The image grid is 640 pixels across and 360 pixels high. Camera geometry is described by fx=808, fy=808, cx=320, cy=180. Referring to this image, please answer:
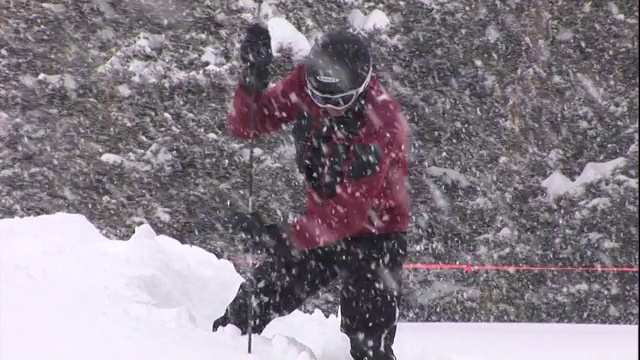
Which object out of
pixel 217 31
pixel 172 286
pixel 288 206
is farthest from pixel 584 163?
pixel 172 286

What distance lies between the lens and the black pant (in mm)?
3721

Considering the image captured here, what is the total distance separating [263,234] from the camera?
12.2 ft

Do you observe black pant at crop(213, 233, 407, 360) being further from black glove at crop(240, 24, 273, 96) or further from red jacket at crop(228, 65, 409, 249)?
→ black glove at crop(240, 24, 273, 96)

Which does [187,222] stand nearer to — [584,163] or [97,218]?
[97,218]

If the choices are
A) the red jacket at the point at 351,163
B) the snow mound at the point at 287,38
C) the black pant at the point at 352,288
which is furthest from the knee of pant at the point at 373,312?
the snow mound at the point at 287,38

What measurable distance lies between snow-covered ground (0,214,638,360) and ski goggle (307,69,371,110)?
1.11 m

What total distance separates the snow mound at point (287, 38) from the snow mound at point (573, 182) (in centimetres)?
208

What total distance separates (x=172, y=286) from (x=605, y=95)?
3.64 m

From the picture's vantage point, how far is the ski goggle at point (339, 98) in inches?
140

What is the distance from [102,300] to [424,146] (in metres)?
3.03

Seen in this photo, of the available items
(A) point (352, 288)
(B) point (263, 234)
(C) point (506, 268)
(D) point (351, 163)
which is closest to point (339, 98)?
(D) point (351, 163)

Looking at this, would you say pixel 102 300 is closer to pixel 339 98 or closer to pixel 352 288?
pixel 352 288

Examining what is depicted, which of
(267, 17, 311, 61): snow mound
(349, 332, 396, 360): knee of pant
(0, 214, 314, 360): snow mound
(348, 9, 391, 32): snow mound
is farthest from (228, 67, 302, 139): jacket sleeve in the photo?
(348, 9, 391, 32): snow mound

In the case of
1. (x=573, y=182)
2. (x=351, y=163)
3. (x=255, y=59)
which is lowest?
(x=573, y=182)
